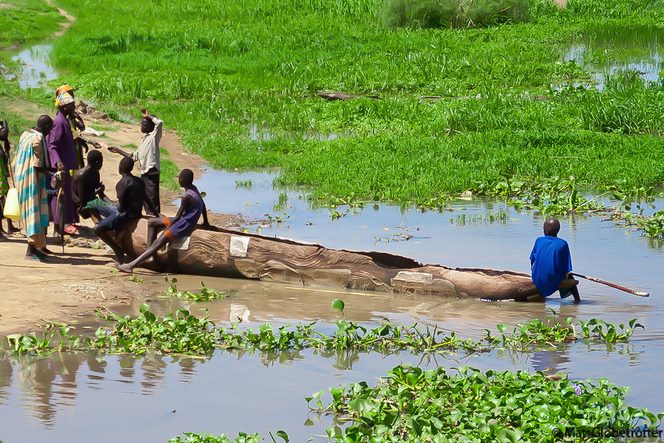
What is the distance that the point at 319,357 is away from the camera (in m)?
8.77

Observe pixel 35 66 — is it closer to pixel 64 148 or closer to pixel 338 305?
pixel 64 148

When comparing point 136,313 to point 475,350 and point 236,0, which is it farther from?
point 236,0

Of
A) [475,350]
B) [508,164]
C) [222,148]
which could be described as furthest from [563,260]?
[222,148]

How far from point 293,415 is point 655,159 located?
9.27m

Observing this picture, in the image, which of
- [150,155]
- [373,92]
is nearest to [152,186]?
[150,155]

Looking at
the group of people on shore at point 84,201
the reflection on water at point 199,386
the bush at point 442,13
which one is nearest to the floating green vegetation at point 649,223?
the group of people on shore at point 84,201

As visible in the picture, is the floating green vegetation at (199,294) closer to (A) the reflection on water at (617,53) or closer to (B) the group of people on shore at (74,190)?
(B) the group of people on shore at (74,190)

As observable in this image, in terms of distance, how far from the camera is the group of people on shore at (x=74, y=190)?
1090 cm

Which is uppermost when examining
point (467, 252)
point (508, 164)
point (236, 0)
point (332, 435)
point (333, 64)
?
point (236, 0)

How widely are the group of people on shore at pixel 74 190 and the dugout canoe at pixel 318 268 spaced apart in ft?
0.57

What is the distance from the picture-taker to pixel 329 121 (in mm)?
18672

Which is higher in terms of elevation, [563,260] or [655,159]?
[655,159]

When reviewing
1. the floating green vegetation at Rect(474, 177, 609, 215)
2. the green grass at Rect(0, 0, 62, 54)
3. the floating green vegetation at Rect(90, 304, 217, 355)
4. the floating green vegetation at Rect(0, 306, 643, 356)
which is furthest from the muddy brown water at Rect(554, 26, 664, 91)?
the floating green vegetation at Rect(90, 304, 217, 355)

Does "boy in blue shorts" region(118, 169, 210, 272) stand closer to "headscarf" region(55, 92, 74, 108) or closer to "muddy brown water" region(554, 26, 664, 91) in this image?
"headscarf" region(55, 92, 74, 108)
